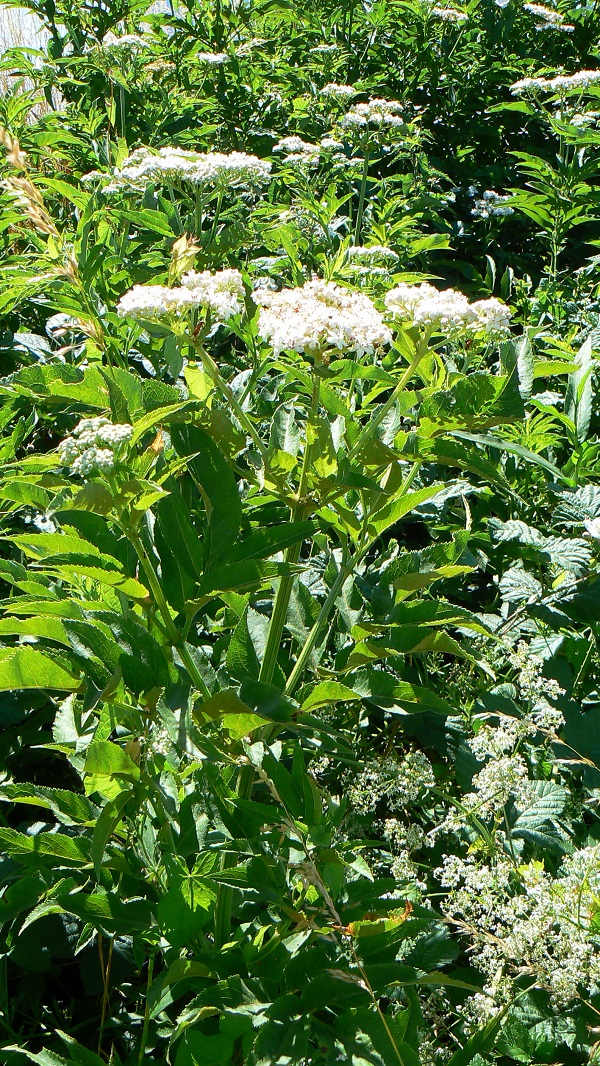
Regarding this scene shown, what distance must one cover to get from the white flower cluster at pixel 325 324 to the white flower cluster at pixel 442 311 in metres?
0.05

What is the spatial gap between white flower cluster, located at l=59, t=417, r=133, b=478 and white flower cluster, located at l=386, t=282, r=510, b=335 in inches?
18.5

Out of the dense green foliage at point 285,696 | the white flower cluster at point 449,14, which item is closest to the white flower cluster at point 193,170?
the dense green foliage at point 285,696

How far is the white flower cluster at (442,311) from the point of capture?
53.0 inches

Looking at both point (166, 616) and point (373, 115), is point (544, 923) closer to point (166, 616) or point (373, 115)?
point (166, 616)

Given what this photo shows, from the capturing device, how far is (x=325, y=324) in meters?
1.31

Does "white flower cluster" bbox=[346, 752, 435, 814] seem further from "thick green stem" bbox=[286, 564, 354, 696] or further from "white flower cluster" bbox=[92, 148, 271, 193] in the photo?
"white flower cluster" bbox=[92, 148, 271, 193]

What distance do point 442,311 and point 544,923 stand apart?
913mm

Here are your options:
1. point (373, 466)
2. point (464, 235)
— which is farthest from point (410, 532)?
point (464, 235)

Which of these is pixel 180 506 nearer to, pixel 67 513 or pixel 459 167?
pixel 67 513

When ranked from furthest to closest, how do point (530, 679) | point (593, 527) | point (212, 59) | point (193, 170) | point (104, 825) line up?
point (212, 59), point (193, 170), point (593, 527), point (530, 679), point (104, 825)

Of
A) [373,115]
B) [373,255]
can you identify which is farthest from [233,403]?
[373,115]

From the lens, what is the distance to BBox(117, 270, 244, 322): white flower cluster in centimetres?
→ 134

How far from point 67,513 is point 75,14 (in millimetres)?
3904

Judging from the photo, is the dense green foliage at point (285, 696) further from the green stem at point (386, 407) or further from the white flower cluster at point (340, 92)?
the white flower cluster at point (340, 92)
